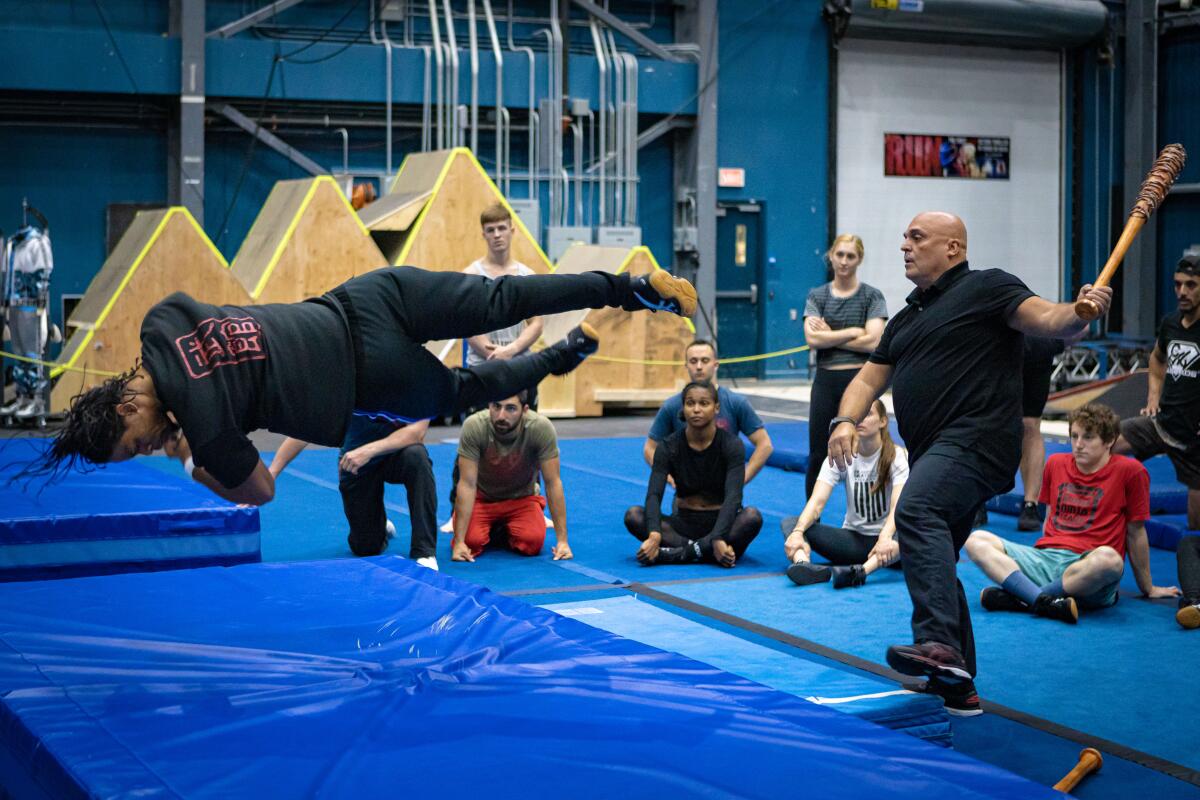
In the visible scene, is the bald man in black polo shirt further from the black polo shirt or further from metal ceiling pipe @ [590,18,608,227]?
metal ceiling pipe @ [590,18,608,227]

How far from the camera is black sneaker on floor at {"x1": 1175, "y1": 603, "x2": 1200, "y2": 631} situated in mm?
5258

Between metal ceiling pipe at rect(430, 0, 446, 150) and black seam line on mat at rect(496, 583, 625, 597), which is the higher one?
metal ceiling pipe at rect(430, 0, 446, 150)

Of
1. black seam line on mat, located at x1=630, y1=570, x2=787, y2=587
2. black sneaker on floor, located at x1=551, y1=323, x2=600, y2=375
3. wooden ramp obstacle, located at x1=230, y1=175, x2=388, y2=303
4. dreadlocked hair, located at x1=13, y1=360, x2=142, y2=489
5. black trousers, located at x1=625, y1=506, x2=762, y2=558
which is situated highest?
wooden ramp obstacle, located at x1=230, y1=175, x2=388, y2=303

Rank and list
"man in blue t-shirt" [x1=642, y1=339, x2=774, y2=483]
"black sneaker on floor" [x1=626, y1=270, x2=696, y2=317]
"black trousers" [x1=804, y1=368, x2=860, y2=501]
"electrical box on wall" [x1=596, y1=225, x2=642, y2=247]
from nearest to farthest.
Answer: "black sneaker on floor" [x1=626, y1=270, x2=696, y2=317] < "black trousers" [x1=804, y1=368, x2=860, y2=501] < "man in blue t-shirt" [x1=642, y1=339, x2=774, y2=483] < "electrical box on wall" [x1=596, y1=225, x2=642, y2=247]

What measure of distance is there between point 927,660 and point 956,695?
21 centimetres

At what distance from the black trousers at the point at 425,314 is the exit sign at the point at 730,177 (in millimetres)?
12842

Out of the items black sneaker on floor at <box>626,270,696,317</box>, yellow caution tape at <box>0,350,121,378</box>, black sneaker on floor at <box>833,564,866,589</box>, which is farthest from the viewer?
yellow caution tape at <box>0,350,121,378</box>

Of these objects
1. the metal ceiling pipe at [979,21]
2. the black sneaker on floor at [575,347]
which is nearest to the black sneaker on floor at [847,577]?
the black sneaker on floor at [575,347]

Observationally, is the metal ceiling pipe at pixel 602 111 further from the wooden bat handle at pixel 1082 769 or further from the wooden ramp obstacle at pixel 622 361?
the wooden bat handle at pixel 1082 769

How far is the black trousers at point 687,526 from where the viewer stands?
6504mm

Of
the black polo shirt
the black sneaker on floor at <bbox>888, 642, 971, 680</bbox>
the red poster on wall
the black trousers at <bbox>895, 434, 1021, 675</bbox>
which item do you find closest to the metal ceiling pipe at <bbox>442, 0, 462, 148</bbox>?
the red poster on wall

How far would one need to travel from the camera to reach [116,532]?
5328 millimetres

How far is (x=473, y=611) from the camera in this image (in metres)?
4.12

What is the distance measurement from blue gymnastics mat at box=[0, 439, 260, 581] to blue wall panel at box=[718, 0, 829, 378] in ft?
40.4
